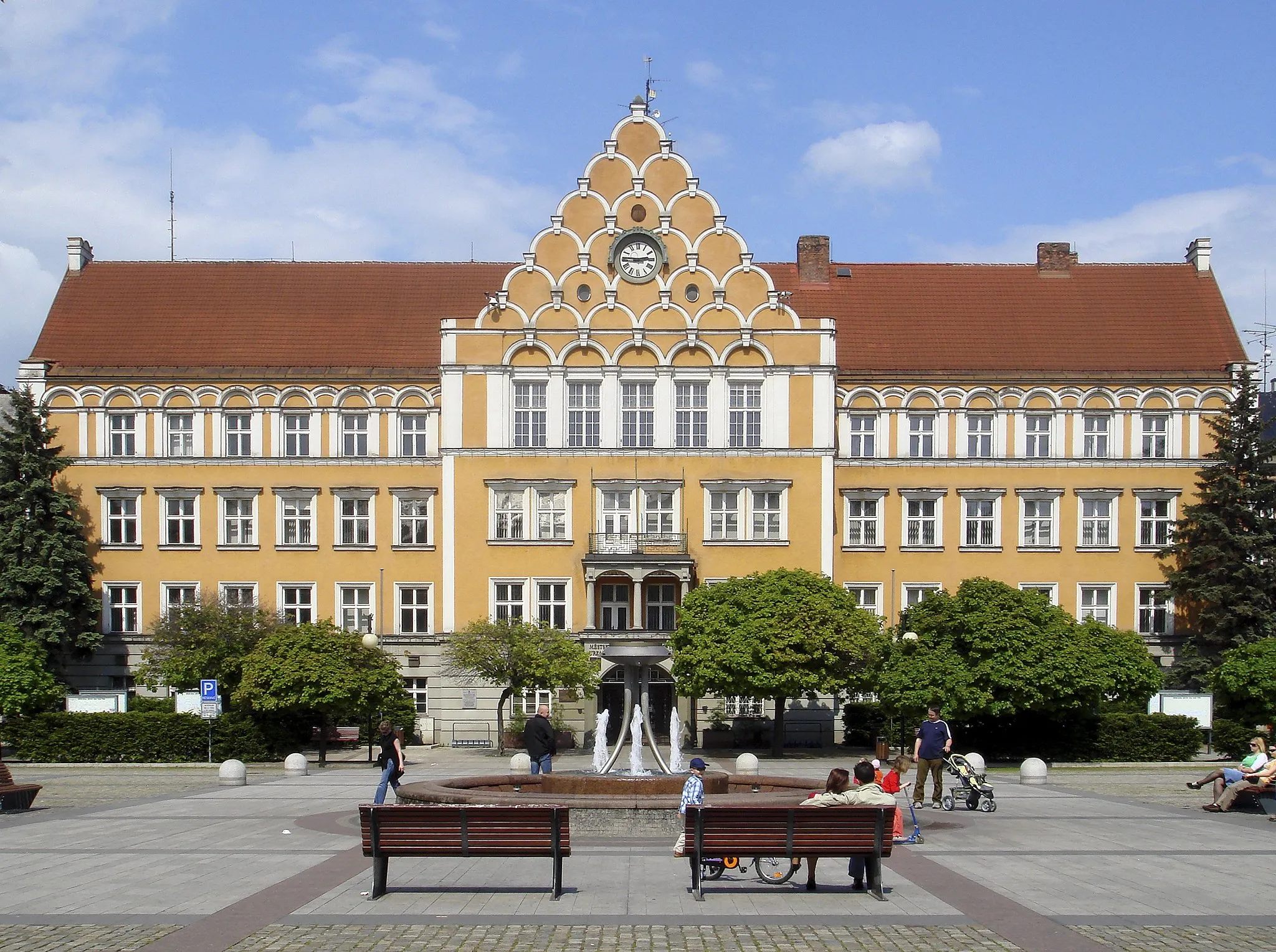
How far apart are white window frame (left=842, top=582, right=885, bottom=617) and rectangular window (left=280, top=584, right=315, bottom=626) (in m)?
20.1

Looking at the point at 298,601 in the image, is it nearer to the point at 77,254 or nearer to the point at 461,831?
the point at 77,254

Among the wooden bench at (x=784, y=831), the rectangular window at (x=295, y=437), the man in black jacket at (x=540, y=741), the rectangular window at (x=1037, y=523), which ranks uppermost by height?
the rectangular window at (x=295, y=437)

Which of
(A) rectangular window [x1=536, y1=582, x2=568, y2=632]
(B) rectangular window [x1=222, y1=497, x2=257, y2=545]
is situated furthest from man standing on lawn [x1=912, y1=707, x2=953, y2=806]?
(B) rectangular window [x1=222, y1=497, x2=257, y2=545]

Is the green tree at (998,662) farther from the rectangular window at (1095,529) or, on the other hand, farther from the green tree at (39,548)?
the green tree at (39,548)

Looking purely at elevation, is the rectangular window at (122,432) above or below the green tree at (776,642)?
above

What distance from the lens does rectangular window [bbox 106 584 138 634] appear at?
5656 centimetres

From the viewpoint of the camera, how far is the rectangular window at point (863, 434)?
5769 centimetres

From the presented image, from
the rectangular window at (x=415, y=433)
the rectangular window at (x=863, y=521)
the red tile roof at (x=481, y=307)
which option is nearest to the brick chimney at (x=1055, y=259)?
the red tile roof at (x=481, y=307)

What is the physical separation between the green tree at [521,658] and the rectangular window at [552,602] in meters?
4.55

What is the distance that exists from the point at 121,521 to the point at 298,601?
7.39 m

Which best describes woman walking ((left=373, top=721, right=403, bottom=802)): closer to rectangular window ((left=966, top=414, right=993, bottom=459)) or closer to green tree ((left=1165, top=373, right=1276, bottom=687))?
green tree ((left=1165, top=373, right=1276, bottom=687))

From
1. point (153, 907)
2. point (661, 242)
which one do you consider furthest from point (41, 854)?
point (661, 242)

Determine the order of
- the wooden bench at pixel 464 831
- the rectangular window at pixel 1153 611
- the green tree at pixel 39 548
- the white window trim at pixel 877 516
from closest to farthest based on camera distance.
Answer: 1. the wooden bench at pixel 464 831
2. the green tree at pixel 39 548
3. the rectangular window at pixel 1153 611
4. the white window trim at pixel 877 516

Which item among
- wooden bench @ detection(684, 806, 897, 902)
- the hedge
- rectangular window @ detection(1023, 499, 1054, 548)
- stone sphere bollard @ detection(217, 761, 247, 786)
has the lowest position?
the hedge
